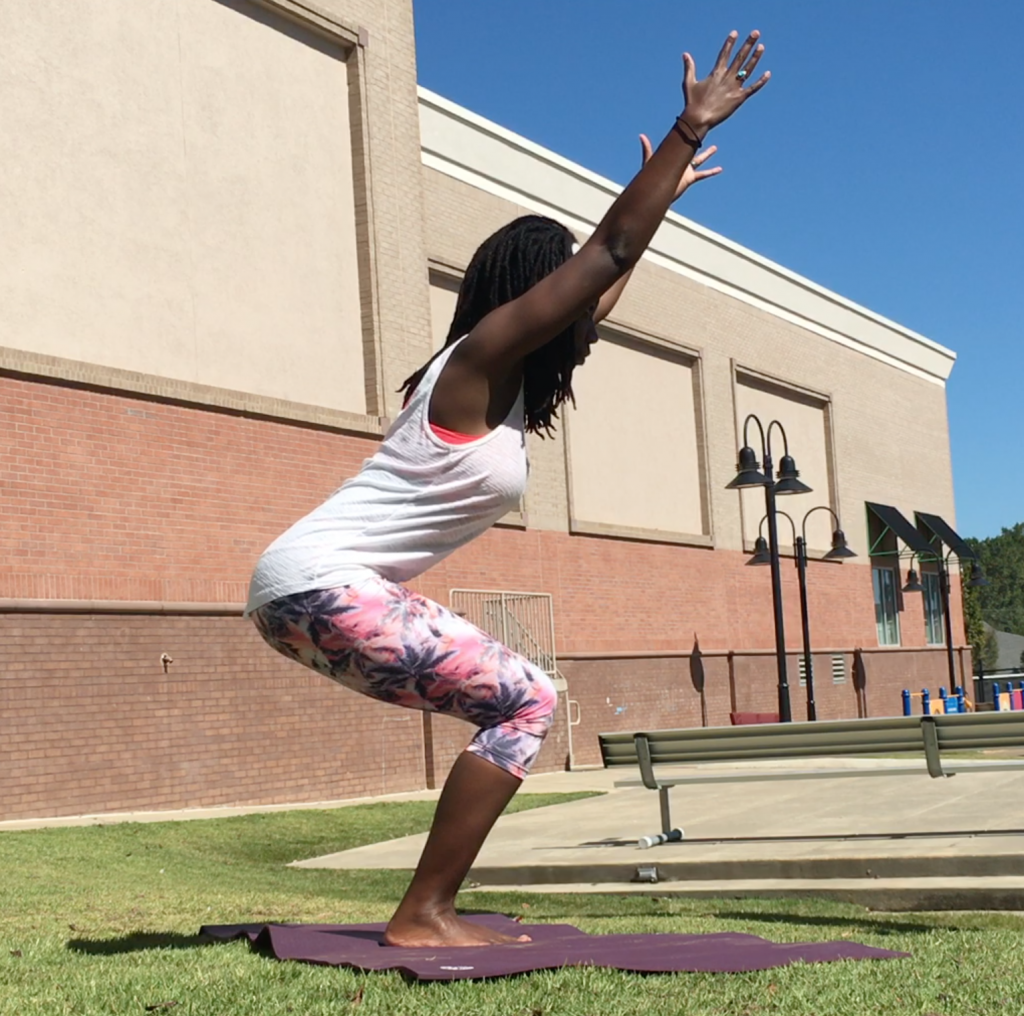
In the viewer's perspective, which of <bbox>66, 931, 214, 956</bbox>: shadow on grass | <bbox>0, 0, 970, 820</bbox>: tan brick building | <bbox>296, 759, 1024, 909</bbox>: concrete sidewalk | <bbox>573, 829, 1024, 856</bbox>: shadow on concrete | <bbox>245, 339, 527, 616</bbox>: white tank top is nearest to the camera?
<bbox>245, 339, 527, 616</bbox>: white tank top

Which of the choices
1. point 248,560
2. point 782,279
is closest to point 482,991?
point 248,560

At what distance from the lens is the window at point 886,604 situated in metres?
39.1

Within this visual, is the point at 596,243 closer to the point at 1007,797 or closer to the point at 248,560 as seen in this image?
the point at 1007,797

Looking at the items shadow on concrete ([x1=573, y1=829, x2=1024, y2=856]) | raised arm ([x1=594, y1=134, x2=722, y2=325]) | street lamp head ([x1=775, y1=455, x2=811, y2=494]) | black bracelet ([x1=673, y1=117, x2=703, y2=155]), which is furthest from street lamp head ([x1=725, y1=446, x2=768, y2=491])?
black bracelet ([x1=673, y1=117, x2=703, y2=155])

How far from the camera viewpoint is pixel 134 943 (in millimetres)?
4363

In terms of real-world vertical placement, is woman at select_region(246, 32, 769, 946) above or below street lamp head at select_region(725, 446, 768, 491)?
below

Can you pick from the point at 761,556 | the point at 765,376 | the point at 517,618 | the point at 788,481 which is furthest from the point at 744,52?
the point at 765,376

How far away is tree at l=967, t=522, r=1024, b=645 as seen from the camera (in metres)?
152

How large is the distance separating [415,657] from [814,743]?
5501mm

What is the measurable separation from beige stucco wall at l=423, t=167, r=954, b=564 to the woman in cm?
1916

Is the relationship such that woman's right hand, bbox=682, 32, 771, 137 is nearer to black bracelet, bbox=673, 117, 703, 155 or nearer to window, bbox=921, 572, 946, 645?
black bracelet, bbox=673, 117, 703, 155

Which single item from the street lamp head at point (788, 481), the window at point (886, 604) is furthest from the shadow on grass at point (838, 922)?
the window at point (886, 604)

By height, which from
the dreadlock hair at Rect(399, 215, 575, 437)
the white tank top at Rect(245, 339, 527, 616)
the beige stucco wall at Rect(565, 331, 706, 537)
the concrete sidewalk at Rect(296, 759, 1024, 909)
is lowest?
the concrete sidewalk at Rect(296, 759, 1024, 909)

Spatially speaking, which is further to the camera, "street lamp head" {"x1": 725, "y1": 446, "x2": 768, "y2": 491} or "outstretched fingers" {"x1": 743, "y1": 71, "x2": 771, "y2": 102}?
"street lamp head" {"x1": 725, "y1": 446, "x2": 768, "y2": 491}
